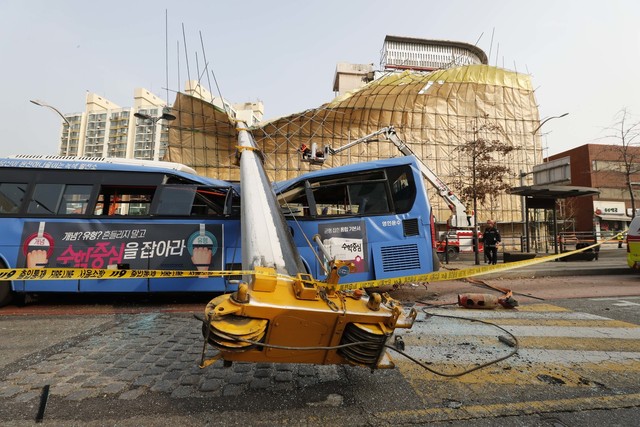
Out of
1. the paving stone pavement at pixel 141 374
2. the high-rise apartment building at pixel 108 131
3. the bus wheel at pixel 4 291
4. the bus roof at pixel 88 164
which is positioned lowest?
the paving stone pavement at pixel 141 374

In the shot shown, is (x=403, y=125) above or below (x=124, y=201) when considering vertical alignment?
above

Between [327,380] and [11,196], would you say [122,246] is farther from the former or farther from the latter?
[327,380]

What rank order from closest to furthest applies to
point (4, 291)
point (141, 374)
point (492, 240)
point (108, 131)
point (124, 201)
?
point (141, 374) → point (4, 291) → point (124, 201) → point (492, 240) → point (108, 131)

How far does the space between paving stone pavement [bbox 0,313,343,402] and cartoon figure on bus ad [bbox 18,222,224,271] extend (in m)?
2.48

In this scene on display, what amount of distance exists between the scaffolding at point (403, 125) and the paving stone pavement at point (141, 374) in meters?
22.9

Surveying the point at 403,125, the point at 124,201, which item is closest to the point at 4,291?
the point at 124,201

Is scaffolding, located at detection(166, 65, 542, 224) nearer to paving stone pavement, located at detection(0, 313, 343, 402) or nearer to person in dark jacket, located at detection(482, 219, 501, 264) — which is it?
person in dark jacket, located at detection(482, 219, 501, 264)

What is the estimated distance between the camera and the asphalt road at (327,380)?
8.00ft

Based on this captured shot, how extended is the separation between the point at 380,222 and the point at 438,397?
421 cm

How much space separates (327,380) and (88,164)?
6632mm

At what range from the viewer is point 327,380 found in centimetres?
299

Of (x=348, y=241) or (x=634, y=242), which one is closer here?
(x=348, y=241)

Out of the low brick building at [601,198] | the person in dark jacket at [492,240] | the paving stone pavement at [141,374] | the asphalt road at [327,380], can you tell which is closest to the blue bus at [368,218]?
the asphalt road at [327,380]

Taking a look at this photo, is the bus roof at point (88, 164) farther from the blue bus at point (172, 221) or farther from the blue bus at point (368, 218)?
the blue bus at point (368, 218)
